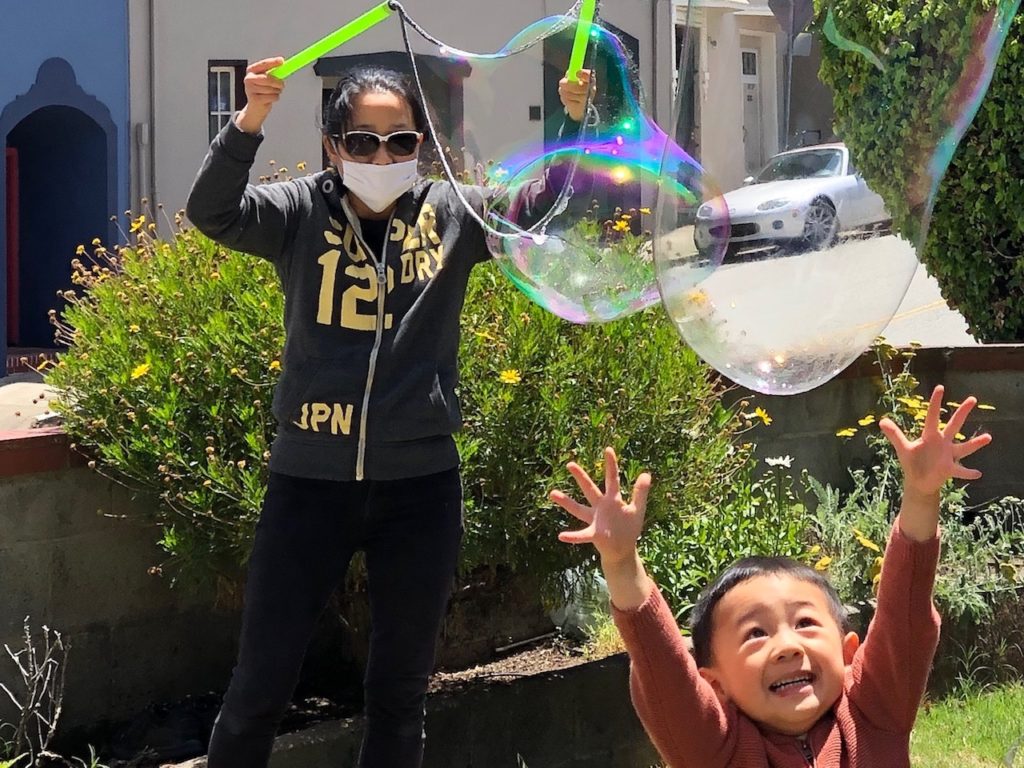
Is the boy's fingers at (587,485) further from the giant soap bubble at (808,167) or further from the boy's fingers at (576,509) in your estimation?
the giant soap bubble at (808,167)

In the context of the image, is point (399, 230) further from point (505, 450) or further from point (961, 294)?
point (961, 294)

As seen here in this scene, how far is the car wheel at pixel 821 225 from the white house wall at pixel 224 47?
32.4ft

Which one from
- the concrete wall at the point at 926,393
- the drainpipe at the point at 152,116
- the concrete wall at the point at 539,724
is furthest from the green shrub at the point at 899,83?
the drainpipe at the point at 152,116

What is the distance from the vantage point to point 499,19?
13.5 metres

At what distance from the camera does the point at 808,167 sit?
2.67m

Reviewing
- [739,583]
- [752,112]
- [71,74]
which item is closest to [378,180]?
[752,112]

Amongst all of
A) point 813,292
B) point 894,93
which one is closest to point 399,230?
point 813,292

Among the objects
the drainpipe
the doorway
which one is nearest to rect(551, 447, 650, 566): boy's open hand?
the doorway

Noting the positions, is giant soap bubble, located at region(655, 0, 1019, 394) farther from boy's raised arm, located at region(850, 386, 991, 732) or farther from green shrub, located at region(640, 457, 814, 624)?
green shrub, located at region(640, 457, 814, 624)

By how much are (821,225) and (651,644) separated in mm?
1037

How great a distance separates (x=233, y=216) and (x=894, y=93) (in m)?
1.35

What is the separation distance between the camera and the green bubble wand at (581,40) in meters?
3.25

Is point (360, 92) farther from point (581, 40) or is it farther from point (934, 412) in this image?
point (934, 412)

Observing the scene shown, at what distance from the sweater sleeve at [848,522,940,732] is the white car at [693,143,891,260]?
2.48 ft
